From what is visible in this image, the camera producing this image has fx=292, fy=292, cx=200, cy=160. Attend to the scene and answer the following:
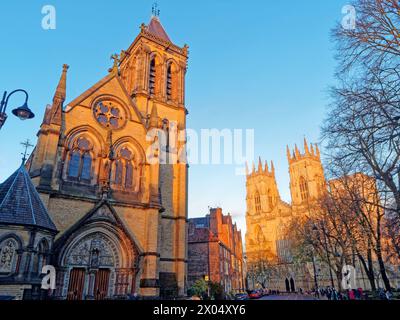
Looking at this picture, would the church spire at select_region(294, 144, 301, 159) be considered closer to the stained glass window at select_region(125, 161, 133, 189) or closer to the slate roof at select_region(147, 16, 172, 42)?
the slate roof at select_region(147, 16, 172, 42)

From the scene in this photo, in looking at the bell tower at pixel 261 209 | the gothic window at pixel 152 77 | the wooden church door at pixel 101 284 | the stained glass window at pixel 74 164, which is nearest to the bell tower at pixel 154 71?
the gothic window at pixel 152 77

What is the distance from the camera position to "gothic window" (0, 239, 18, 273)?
13453 mm

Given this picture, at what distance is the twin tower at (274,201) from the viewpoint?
3260 inches

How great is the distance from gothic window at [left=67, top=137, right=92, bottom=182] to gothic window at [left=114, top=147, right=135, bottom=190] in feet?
7.01

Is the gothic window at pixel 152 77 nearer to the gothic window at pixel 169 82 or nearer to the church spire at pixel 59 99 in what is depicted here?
the gothic window at pixel 169 82

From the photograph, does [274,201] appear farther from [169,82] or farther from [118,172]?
[118,172]

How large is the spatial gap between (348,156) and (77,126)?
18.5 meters

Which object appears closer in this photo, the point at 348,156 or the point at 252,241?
the point at 348,156

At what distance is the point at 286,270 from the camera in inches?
3012

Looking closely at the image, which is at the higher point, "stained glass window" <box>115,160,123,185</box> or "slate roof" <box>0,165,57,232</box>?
"stained glass window" <box>115,160,123,185</box>

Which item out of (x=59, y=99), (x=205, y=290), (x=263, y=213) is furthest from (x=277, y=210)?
(x=59, y=99)

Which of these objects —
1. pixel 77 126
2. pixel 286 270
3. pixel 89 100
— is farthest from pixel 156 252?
pixel 286 270
